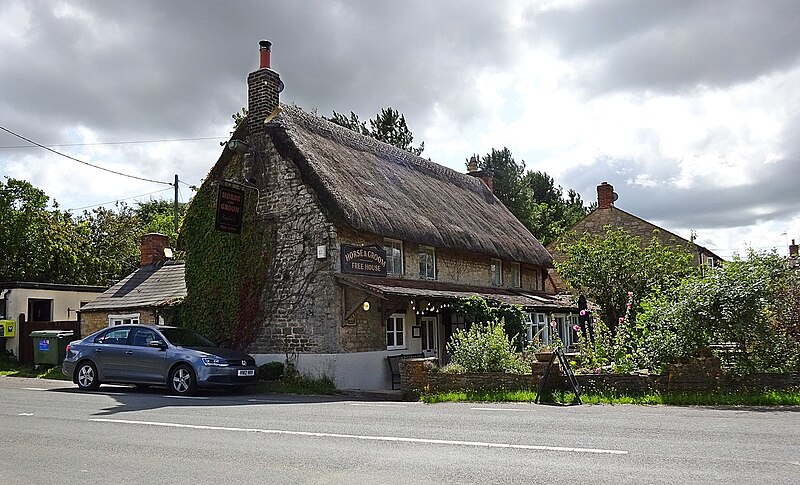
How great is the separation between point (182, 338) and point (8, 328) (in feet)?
42.3

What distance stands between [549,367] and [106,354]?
1021cm

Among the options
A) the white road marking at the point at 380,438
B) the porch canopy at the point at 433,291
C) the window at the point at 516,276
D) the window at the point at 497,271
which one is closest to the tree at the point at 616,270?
the porch canopy at the point at 433,291

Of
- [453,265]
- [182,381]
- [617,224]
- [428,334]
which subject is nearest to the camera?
[182,381]

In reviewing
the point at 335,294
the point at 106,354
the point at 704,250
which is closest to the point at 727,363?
the point at 335,294

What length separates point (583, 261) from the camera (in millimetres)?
25438

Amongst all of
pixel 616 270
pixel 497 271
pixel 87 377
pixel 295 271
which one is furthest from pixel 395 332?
pixel 616 270

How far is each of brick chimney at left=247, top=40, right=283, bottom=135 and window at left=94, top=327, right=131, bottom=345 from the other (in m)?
7.10

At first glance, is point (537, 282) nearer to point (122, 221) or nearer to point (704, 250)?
point (704, 250)

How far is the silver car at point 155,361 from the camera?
1526 centimetres

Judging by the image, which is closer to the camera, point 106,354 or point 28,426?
point 28,426

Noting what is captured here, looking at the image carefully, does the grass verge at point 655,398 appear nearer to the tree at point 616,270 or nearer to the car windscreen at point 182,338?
the car windscreen at point 182,338

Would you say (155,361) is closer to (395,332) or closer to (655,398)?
(395,332)

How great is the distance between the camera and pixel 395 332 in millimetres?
20359

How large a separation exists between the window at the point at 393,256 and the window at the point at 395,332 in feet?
4.38
